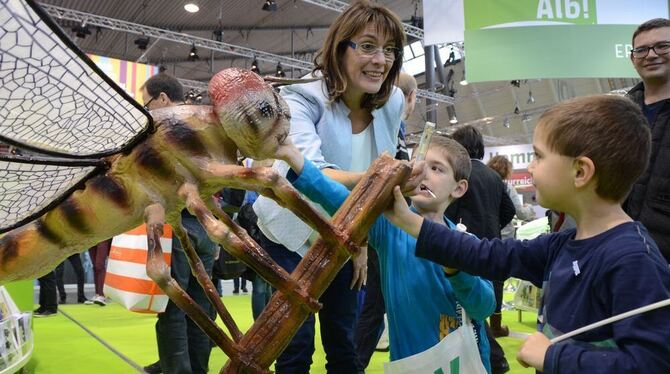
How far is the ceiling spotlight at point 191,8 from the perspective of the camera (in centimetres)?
786

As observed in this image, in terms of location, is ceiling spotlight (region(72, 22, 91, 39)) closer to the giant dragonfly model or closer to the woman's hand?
the woman's hand

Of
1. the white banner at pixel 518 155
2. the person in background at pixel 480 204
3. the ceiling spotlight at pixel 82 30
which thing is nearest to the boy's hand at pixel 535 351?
the person in background at pixel 480 204

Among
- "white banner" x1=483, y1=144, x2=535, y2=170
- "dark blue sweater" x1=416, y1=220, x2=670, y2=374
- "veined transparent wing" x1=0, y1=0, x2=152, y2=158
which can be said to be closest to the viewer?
"veined transparent wing" x1=0, y1=0, x2=152, y2=158

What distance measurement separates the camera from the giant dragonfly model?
47 centimetres

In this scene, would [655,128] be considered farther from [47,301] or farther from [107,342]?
[47,301]

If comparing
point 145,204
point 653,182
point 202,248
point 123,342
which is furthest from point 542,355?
point 123,342

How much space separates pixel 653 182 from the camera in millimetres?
1209

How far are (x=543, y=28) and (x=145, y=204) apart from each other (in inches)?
92.9

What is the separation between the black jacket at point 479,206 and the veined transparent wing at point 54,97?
168cm

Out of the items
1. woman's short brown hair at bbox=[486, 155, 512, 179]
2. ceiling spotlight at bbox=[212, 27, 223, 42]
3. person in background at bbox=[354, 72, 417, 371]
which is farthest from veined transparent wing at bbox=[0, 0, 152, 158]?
ceiling spotlight at bbox=[212, 27, 223, 42]

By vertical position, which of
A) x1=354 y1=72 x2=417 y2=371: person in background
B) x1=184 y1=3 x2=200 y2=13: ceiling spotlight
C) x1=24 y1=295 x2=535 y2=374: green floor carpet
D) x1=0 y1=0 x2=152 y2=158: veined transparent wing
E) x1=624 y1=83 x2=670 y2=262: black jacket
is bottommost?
x1=24 y1=295 x2=535 y2=374: green floor carpet

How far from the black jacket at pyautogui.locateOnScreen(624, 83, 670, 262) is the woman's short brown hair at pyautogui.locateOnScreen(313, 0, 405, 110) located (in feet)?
1.95

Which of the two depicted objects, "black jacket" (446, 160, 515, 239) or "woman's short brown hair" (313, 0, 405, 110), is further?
"black jacket" (446, 160, 515, 239)

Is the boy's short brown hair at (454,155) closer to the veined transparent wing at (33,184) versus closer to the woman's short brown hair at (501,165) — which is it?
the veined transparent wing at (33,184)
